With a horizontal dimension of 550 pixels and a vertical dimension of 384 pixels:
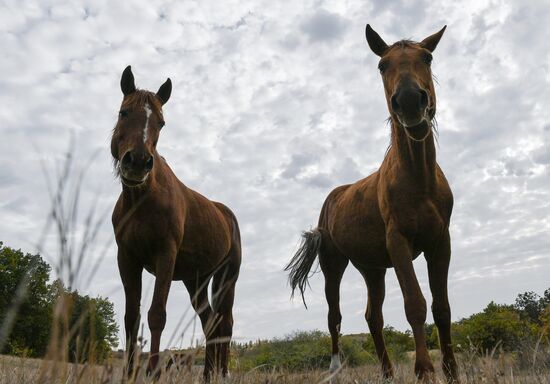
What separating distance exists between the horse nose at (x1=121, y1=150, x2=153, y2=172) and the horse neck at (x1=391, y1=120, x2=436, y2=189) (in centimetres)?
272

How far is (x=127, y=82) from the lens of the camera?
636 cm

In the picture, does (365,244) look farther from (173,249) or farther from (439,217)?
(173,249)

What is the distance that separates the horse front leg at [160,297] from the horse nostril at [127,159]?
1171 millimetres

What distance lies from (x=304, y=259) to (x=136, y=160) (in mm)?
4477

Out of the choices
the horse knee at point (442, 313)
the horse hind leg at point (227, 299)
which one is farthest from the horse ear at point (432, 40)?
the horse hind leg at point (227, 299)

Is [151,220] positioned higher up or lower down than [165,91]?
lower down

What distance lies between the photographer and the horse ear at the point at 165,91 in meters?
6.92

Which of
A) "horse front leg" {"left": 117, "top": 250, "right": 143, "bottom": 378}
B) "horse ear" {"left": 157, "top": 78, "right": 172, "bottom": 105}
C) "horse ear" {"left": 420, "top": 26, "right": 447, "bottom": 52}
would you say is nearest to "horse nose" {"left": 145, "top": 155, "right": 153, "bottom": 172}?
"horse front leg" {"left": 117, "top": 250, "right": 143, "bottom": 378}

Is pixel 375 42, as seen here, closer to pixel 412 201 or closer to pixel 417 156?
pixel 417 156

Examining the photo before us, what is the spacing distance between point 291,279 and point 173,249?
150 inches

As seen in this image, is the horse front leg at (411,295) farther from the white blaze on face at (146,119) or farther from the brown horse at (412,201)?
the white blaze on face at (146,119)

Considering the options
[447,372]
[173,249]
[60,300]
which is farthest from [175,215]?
[60,300]

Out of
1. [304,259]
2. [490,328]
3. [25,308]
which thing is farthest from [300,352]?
[25,308]

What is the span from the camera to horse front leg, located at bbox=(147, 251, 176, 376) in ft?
17.7
